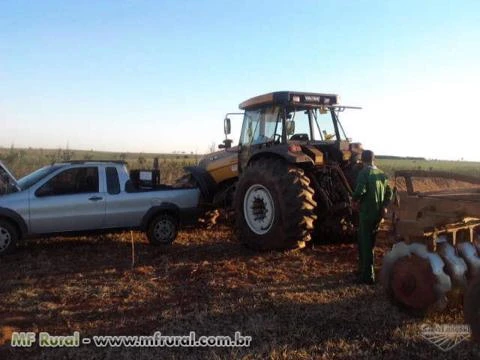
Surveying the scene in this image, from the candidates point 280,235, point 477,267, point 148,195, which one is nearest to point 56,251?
point 148,195

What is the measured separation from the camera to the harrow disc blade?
17.2ft

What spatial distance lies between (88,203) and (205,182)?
2.61 m

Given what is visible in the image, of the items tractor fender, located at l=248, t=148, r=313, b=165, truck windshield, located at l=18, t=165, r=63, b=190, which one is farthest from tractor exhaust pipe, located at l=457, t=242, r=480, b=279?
truck windshield, located at l=18, t=165, r=63, b=190

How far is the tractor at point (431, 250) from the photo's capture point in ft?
17.3

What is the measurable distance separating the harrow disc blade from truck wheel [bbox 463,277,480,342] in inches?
18.1

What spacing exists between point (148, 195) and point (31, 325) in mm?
4554

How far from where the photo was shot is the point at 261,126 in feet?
32.9

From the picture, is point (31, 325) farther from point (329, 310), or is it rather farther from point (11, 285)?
point (329, 310)

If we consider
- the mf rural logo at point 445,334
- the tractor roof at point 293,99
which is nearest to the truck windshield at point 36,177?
the tractor roof at point 293,99

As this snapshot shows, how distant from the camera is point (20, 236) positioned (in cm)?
855

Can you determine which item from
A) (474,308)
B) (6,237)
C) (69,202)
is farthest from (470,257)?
(6,237)

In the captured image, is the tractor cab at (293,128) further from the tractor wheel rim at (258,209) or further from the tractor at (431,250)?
the tractor at (431,250)

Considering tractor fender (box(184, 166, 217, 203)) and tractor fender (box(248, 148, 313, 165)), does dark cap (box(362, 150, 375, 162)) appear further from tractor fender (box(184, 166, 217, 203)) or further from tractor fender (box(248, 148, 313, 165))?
tractor fender (box(184, 166, 217, 203))

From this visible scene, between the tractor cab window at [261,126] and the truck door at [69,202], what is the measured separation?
300 centimetres
